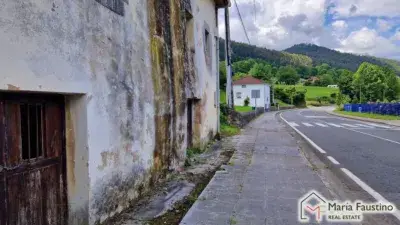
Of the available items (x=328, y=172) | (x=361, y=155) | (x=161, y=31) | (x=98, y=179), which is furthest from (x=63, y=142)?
(x=361, y=155)

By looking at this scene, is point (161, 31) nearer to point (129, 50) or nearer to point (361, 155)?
point (129, 50)

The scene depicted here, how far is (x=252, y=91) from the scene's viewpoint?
252ft

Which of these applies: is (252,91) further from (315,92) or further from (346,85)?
(315,92)

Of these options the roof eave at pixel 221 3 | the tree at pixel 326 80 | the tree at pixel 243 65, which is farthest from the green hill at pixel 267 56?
the roof eave at pixel 221 3

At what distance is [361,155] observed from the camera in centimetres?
1141

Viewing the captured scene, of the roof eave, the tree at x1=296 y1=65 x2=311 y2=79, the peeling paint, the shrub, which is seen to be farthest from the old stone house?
the tree at x1=296 y1=65 x2=311 y2=79

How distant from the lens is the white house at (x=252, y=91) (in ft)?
248

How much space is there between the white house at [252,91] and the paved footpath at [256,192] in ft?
216

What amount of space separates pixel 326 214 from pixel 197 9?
8.22 meters
